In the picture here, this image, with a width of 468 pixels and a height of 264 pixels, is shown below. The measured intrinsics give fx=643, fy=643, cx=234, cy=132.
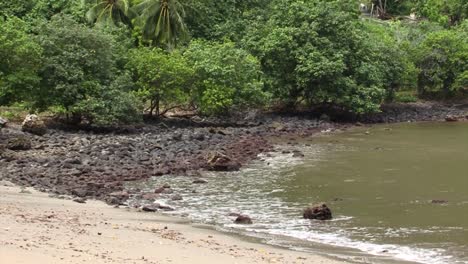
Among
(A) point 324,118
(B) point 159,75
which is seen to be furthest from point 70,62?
(A) point 324,118

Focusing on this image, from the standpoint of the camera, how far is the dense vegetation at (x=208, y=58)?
30.2m

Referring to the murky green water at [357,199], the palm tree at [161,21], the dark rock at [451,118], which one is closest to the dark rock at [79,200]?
A: the murky green water at [357,199]

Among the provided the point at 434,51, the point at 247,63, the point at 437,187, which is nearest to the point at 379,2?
the point at 434,51

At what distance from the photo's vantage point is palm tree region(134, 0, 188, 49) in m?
41.3

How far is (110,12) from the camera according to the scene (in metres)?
41.5

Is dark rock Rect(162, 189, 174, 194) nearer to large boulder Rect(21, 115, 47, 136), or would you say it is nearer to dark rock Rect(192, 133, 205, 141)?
dark rock Rect(192, 133, 205, 141)

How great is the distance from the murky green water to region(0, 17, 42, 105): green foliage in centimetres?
1184

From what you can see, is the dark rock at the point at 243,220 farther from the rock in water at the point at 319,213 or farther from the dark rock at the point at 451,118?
the dark rock at the point at 451,118

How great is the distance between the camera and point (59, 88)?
1164 inches

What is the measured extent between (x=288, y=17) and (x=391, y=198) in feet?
89.4

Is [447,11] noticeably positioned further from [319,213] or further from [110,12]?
[319,213]

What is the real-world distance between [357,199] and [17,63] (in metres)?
18.0

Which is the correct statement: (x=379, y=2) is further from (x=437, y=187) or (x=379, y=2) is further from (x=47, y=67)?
(x=437, y=187)

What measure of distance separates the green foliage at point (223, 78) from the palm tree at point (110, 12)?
688 cm
